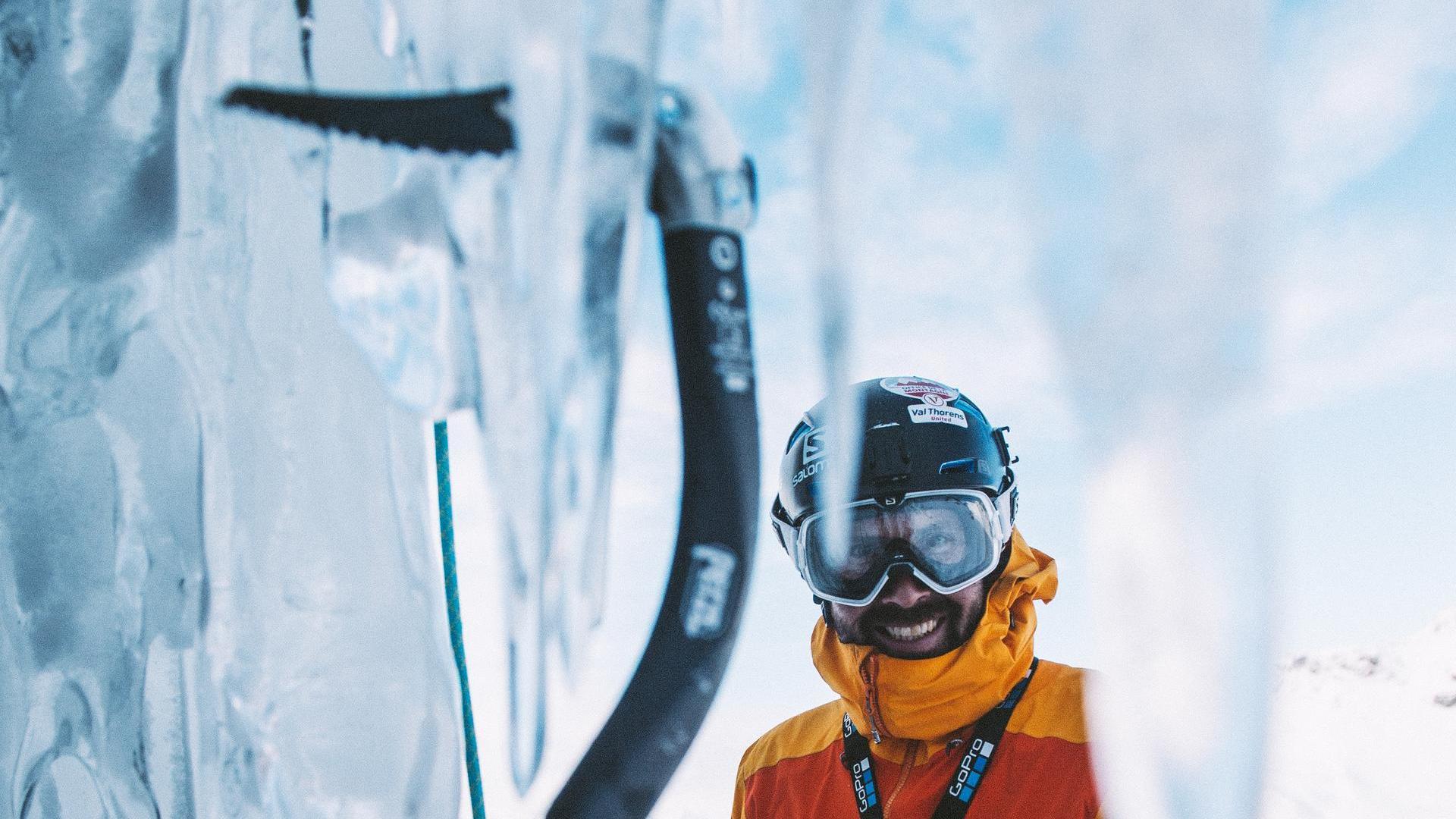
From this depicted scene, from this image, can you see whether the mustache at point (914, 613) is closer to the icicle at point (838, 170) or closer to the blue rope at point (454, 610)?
the blue rope at point (454, 610)

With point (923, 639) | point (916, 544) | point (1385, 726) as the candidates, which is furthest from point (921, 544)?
point (1385, 726)

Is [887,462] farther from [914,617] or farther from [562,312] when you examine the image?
[562,312]

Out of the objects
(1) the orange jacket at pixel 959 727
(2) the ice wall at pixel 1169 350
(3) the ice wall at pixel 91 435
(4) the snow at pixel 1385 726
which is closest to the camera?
(2) the ice wall at pixel 1169 350

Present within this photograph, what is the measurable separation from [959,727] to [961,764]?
0.11 m

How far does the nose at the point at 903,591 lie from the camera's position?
2334 millimetres

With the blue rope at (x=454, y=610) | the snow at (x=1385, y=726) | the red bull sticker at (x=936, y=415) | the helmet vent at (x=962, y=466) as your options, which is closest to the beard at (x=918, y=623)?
the helmet vent at (x=962, y=466)

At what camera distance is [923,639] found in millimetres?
2318

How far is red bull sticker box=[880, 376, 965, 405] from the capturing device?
99.3 inches

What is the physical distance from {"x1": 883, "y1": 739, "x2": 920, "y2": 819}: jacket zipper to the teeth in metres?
0.23

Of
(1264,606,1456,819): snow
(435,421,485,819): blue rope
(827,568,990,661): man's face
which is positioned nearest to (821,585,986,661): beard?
(827,568,990,661): man's face

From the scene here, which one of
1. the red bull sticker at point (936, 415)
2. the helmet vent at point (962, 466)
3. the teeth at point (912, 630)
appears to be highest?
the red bull sticker at point (936, 415)

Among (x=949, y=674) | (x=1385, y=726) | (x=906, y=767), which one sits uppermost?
(x=949, y=674)

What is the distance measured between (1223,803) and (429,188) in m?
→ 0.68

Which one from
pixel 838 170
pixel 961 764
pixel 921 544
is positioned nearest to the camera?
pixel 838 170
